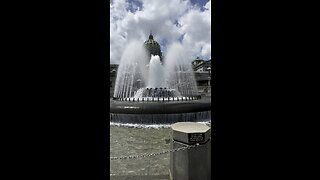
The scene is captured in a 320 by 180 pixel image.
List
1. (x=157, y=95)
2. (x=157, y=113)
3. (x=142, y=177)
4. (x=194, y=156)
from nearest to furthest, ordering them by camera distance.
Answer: (x=194, y=156) < (x=142, y=177) < (x=157, y=113) < (x=157, y=95)

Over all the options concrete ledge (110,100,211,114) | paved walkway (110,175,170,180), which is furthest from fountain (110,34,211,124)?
paved walkway (110,175,170,180)

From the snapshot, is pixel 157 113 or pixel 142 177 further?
pixel 157 113

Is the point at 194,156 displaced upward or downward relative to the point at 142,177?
upward

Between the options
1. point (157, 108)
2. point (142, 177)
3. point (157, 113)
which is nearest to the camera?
point (142, 177)

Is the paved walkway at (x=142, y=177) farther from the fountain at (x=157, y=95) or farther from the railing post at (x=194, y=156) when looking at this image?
the fountain at (x=157, y=95)

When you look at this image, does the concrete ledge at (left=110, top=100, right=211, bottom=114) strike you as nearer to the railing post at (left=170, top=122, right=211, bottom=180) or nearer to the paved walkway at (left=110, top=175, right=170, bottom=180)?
the paved walkway at (left=110, top=175, right=170, bottom=180)

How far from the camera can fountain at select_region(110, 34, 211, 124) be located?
12.2 meters

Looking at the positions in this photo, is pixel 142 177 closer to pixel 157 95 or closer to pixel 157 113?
pixel 157 113

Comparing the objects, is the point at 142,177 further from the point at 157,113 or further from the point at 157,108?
the point at 157,108

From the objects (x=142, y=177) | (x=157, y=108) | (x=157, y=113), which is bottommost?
(x=142, y=177)

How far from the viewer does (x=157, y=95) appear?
19.5 meters

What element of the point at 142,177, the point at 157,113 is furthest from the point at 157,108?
the point at 142,177

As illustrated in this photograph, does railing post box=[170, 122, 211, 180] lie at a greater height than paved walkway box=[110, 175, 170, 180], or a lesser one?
greater
